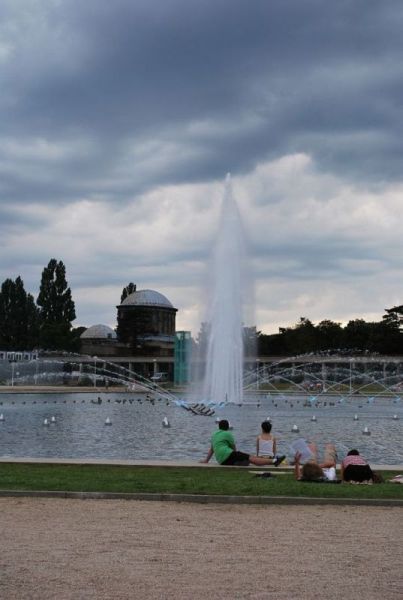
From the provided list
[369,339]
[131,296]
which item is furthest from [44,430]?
[131,296]

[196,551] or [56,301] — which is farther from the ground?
[56,301]

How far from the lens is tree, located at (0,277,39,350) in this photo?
125 m

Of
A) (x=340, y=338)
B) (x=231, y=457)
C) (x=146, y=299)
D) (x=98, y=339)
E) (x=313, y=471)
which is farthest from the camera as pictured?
(x=98, y=339)

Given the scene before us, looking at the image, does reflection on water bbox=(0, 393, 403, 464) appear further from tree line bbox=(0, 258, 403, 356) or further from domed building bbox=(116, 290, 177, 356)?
domed building bbox=(116, 290, 177, 356)

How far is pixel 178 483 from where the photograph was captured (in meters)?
16.2

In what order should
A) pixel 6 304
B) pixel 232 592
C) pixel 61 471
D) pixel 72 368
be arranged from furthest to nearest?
pixel 72 368 < pixel 6 304 < pixel 61 471 < pixel 232 592

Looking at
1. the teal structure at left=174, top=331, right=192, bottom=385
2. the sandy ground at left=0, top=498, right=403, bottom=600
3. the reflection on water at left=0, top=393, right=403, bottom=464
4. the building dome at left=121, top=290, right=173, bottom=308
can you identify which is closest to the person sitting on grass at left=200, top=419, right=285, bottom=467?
the reflection on water at left=0, top=393, right=403, bottom=464

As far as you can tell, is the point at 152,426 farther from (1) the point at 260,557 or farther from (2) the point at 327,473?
(1) the point at 260,557

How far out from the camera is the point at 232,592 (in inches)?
338

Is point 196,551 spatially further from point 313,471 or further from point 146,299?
point 146,299

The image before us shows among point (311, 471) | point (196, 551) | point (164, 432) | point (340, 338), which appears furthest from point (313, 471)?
point (340, 338)

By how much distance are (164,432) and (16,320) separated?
9344 centimetres

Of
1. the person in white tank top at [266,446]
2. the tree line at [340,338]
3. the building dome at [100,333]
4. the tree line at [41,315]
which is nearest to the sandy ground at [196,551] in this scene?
the person in white tank top at [266,446]

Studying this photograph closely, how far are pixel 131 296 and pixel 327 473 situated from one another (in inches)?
6518
